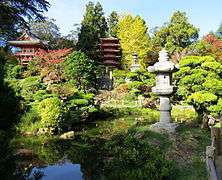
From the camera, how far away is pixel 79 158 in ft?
40.1

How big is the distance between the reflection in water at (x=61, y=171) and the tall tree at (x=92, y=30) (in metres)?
23.4

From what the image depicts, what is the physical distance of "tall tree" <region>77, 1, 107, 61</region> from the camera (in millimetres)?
34219

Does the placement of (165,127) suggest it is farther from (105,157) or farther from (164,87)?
(105,157)

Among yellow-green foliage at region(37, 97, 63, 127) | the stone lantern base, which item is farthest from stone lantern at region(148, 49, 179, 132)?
yellow-green foliage at region(37, 97, 63, 127)

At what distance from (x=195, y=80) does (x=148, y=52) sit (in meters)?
17.0

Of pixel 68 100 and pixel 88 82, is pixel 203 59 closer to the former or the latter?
pixel 68 100

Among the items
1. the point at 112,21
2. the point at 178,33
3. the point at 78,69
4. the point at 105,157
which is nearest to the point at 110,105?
the point at 78,69

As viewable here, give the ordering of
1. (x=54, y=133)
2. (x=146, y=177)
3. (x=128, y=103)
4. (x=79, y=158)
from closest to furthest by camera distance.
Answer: (x=146, y=177), (x=79, y=158), (x=54, y=133), (x=128, y=103)

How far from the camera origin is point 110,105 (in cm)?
2561

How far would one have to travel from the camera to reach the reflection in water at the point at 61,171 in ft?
33.6

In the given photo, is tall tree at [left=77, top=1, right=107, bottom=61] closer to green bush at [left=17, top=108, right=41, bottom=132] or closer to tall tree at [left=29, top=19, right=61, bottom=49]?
tall tree at [left=29, top=19, right=61, bottom=49]

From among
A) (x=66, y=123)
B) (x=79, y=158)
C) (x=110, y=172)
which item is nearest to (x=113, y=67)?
(x=66, y=123)

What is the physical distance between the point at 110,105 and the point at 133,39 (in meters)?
11.8

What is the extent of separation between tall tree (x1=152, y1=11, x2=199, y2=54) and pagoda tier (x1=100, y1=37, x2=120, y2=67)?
4387mm
